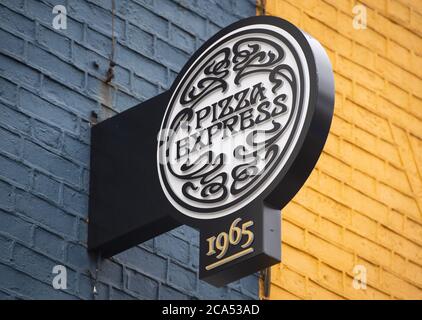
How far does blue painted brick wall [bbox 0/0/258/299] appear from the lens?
7.88m

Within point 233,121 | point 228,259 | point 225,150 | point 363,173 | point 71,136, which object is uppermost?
point 363,173

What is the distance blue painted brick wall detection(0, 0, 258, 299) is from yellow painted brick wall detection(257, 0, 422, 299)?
2.21 feet

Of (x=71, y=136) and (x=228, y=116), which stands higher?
(x=71, y=136)

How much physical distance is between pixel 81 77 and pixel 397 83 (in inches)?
124

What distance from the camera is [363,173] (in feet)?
33.1

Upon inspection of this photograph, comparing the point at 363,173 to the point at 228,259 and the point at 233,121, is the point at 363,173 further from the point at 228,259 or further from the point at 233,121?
the point at 228,259

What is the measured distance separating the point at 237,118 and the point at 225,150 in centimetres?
19

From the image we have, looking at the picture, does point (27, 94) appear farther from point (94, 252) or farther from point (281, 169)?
point (281, 169)

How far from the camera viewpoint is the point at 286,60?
24.3ft

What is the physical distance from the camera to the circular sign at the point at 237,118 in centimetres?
715

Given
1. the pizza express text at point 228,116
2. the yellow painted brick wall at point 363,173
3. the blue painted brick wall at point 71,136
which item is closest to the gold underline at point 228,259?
the pizza express text at point 228,116

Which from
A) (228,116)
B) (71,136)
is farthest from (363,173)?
(228,116)

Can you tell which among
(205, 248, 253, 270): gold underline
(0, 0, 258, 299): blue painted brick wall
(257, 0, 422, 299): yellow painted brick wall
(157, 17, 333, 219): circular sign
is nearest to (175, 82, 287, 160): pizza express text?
(157, 17, 333, 219): circular sign

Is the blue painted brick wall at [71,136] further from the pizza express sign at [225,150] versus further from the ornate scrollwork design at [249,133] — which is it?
the ornate scrollwork design at [249,133]
